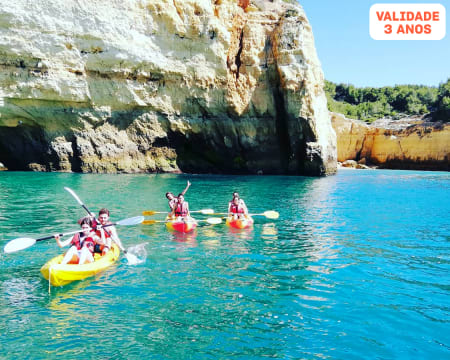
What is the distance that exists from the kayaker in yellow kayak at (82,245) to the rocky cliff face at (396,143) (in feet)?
160

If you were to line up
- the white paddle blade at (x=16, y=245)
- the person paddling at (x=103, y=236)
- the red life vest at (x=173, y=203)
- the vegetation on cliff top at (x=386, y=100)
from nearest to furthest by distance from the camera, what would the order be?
the white paddle blade at (x=16, y=245), the person paddling at (x=103, y=236), the red life vest at (x=173, y=203), the vegetation on cliff top at (x=386, y=100)

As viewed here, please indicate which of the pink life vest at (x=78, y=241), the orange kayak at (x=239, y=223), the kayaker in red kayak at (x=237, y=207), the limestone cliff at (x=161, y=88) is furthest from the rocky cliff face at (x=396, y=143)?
the pink life vest at (x=78, y=241)

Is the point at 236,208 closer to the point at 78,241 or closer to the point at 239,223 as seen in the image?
the point at 239,223

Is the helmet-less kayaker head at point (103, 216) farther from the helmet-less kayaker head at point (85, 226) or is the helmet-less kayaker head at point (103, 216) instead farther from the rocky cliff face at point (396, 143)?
the rocky cliff face at point (396, 143)

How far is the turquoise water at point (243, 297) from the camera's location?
16.6 feet

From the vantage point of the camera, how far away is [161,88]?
106 feet

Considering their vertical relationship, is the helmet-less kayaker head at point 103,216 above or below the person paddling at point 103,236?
above

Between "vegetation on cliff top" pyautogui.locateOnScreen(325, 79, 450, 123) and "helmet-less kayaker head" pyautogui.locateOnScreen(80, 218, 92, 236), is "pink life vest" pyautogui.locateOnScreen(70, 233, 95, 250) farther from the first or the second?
"vegetation on cliff top" pyautogui.locateOnScreen(325, 79, 450, 123)

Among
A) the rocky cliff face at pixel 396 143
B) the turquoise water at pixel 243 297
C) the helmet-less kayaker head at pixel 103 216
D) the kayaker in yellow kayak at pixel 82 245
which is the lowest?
the turquoise water at pixel 243 297

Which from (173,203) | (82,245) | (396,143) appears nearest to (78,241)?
(82,245)

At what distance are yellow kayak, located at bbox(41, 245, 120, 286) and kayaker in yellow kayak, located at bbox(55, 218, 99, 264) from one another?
0.16 meters

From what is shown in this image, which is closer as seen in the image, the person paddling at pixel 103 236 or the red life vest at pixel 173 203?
the person paddling at pixel 103 236

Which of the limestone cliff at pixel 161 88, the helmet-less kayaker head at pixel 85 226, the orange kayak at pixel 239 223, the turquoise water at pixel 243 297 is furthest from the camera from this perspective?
the limestone cliff at pixel 161 88

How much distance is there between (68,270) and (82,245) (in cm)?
96
